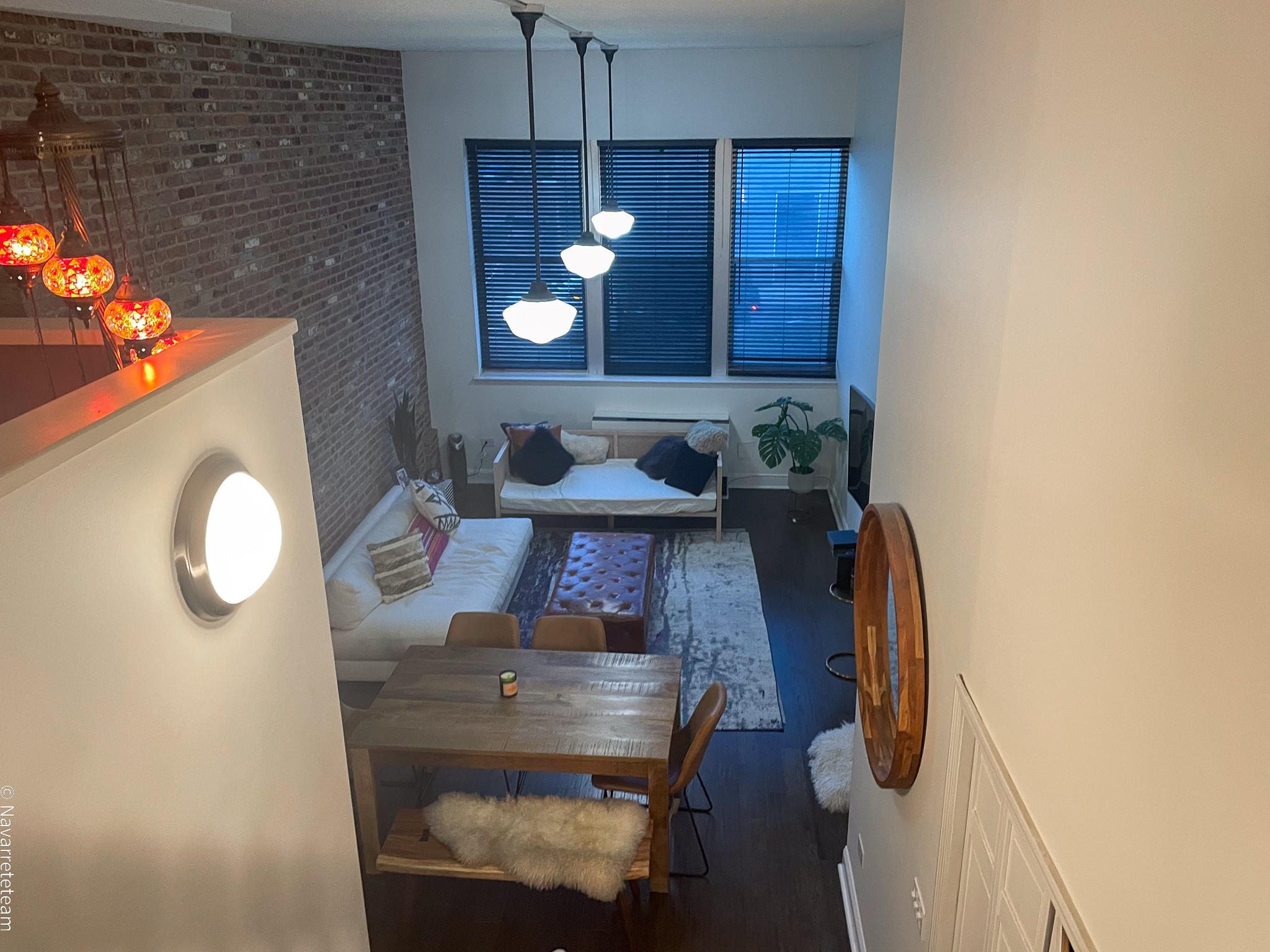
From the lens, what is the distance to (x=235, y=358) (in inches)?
67.6

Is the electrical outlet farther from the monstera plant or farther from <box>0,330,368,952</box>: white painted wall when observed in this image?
the monstera plant

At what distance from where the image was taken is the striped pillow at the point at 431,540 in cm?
634

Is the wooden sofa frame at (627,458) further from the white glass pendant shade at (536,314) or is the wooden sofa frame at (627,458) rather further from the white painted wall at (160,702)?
the white painted wall at (160,702)

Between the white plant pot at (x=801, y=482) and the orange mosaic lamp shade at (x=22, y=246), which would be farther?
the white plant pot at (x=801, y=482)

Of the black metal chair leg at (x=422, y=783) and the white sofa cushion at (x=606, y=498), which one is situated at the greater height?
the white sofa cushion at (x=606, y=498)

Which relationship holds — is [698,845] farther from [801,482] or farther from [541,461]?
[801,482]

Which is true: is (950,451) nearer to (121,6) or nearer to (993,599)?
(993,599)

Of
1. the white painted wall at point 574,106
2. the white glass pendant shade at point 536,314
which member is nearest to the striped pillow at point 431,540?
the white painted wall at point 574,106

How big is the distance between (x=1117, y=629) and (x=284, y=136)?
17.9 ft

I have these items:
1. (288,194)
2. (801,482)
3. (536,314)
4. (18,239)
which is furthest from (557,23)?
(801,482)

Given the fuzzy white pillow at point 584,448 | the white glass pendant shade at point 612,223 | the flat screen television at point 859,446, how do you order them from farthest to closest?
the fuzzy white pillow at point 584,448, the white glass pendant shade at point 612,223, the flat screen television at point 859,446

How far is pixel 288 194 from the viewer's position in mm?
5629

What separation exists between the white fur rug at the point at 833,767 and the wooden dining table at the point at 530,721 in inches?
33.7

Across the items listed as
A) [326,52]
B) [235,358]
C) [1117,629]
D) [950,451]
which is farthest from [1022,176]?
[326,52]
